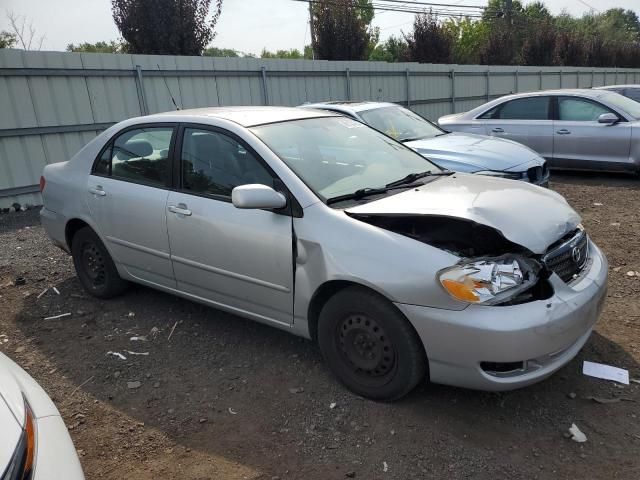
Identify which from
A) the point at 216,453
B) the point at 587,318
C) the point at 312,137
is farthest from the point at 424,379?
the point at 312,137

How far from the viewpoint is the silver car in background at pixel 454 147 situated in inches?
248

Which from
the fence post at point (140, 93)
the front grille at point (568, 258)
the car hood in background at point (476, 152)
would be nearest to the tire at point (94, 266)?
the front grille at point (568, 258)

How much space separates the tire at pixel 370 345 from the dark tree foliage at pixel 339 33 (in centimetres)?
1854

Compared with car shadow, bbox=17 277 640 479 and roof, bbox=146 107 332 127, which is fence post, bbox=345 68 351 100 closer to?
roof, bbox=146 107 332 127

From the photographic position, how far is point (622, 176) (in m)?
9.22

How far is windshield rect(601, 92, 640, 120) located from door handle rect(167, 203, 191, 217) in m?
7.99

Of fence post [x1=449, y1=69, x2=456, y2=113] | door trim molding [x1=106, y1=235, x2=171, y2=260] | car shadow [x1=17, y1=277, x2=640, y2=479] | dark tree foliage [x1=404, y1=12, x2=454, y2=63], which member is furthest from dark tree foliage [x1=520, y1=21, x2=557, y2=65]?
door trim molding [x1=106, y1=235, x2=171, y2=260]

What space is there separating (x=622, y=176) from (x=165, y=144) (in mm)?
8329

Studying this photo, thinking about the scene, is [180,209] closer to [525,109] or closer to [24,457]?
[24,457]

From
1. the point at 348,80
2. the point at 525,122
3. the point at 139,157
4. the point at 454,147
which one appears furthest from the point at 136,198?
the point at 348,80

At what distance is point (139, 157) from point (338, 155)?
163 cm

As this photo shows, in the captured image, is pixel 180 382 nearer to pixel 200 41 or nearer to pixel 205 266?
pixel 205 266

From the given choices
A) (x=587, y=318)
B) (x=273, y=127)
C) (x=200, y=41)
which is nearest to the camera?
(x=587, y=318)

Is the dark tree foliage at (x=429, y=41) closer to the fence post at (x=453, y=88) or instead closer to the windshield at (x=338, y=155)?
the fence post at (x=453, y=88)
